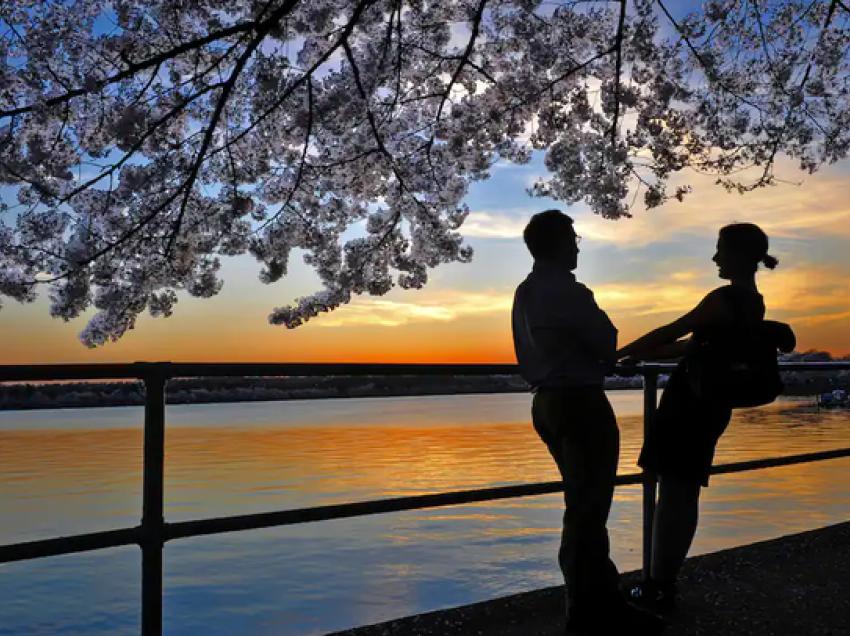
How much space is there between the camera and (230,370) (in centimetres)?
283

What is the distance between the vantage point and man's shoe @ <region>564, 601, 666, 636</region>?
302cm

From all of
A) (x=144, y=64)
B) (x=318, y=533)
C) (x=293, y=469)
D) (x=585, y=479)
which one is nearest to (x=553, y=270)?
(x=585, y=479)

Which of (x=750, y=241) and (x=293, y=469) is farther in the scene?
(x=293, y=469)

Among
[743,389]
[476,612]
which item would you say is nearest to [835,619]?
[743,389]

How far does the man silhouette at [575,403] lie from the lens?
116 inches

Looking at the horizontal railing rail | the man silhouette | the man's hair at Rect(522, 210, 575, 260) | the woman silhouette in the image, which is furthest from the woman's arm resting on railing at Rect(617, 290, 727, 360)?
the horizontal railing rail

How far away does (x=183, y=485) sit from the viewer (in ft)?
48.1

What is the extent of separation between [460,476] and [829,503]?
19.9ft

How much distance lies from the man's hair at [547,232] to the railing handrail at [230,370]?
0.68 meters

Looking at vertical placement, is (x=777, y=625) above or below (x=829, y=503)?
above

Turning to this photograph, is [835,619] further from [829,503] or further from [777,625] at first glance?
[829,503]

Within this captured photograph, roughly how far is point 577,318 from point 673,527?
3.77ft

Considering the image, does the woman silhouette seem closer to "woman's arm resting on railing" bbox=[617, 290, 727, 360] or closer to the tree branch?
"woman's arm resting on railing" bbox=[617, 290, 727, 360]

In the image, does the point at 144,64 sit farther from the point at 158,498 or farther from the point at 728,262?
the point at 728,262
